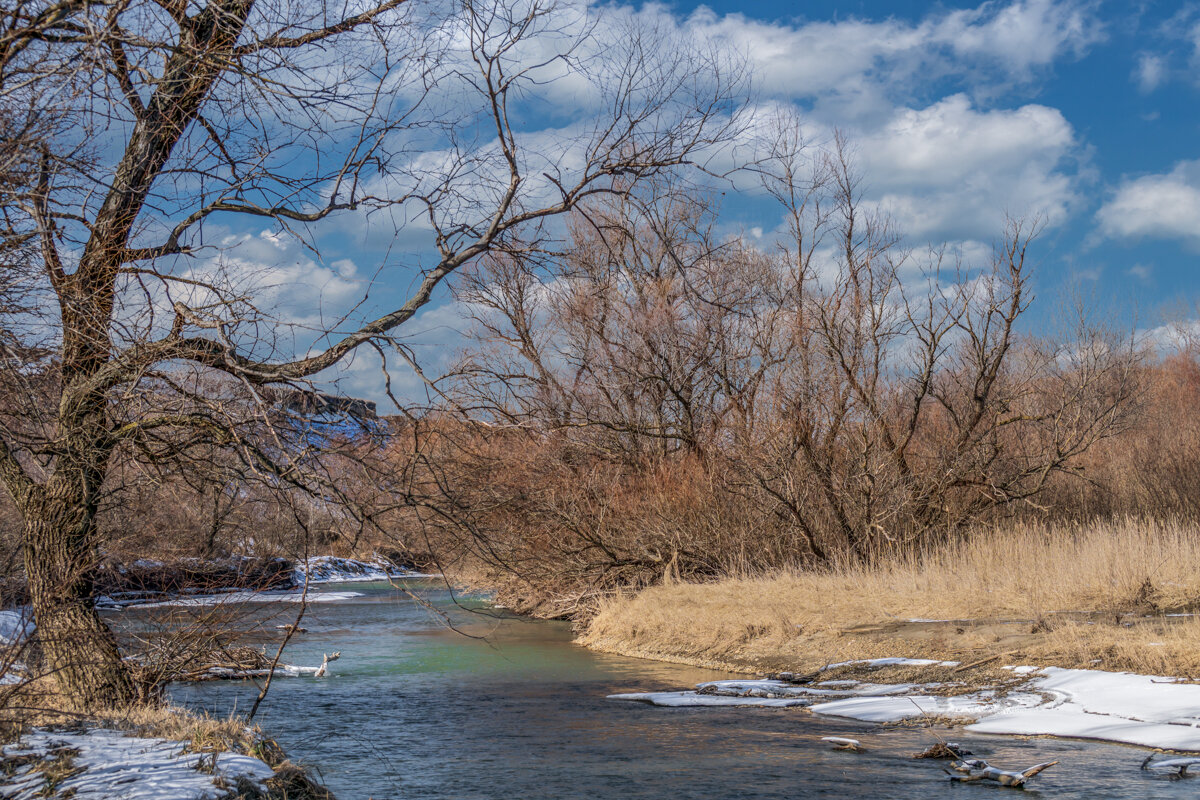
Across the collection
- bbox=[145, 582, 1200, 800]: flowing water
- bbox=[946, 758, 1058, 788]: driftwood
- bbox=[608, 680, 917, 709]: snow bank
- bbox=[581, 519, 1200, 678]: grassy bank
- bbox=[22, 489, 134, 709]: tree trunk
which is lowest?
bbox=[608, 680, 917, 709]: snow bank

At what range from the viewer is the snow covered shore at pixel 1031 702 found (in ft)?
28.6

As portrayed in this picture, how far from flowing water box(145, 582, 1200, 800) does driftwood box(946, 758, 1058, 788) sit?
3.8 inches

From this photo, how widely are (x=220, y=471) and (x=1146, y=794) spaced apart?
7444mm

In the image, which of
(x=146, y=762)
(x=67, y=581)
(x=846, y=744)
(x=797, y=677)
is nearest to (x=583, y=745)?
(x=846, y=744)

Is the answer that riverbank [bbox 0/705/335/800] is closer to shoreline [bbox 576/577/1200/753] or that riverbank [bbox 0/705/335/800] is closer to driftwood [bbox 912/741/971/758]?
driftwood [bbox 912/741/971/758]

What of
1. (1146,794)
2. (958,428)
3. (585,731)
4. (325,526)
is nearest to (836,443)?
(958,428)

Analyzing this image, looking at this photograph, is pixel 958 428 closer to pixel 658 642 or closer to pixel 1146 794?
pixel 658 642

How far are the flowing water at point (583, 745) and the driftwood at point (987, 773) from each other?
10 cm

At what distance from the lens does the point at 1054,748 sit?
8477mm

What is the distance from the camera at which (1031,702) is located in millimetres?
10000

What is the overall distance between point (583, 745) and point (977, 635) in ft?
20.9

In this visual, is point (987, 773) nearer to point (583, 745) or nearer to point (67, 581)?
point (583, 745)

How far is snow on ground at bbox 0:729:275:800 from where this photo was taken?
5.39 meters

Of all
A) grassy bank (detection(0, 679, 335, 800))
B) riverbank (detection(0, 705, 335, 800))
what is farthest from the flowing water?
riverbank (detection(0, 705, 335, 800))
